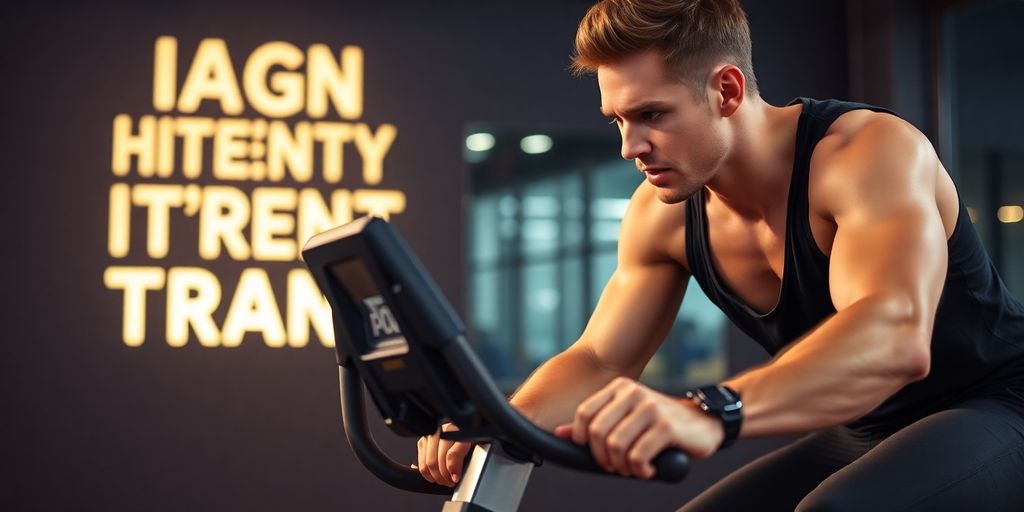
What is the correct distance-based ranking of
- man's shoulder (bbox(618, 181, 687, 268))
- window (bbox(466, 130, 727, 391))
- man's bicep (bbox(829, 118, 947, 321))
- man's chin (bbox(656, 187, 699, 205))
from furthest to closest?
window (bbox(466, 130, 727, 391)) < man's shoulder (bbox(618, 181, 687, 268)) < man's chin (bbox(656, 187, 699, 205)) < man's bicep (bbox(829, 118, 947, 321))

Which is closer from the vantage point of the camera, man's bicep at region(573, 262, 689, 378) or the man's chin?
the man's chin

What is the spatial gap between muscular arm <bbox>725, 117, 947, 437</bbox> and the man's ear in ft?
0.54

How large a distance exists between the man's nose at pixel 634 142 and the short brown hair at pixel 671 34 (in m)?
0.08

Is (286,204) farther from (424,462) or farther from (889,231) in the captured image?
(889,231)

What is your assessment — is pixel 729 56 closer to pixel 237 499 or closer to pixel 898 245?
pixel 898 245

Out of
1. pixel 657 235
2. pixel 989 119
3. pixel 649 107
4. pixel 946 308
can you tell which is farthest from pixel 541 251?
pixel 649 107

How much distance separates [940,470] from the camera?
1307 millimetres

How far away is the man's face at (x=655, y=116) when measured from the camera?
131cm

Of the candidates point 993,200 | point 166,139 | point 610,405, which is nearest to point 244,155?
point 166,139

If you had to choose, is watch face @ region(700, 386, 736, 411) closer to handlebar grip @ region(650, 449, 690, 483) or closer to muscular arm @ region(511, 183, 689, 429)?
handlebar grip @ region(650, 449, 690, 483)

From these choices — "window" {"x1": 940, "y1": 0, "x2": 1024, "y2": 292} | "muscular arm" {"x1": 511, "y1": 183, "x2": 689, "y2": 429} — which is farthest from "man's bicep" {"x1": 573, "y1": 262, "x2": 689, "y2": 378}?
"window" {"x1": 940, "y1": 0, "x2": 1024, "y2": 292}

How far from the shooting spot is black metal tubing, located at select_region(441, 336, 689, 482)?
0.95 meters

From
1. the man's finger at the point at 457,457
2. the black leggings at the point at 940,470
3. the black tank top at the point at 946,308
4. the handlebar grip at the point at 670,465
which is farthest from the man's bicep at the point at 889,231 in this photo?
the man's finger at the point at 457,457

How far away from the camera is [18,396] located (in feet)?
13.5
